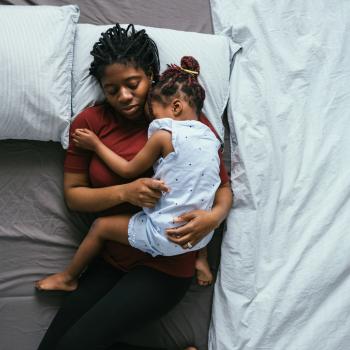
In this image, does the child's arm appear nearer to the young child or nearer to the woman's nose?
the young child

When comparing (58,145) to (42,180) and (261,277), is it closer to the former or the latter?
(42,180)

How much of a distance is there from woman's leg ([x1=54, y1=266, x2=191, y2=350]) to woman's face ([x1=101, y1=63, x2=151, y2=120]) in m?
0.45

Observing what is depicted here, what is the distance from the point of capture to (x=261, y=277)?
133 cm

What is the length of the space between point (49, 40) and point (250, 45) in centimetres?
66

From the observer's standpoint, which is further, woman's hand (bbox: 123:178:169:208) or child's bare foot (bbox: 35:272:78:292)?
child's bare foot (bbox: 35:272:78:292)

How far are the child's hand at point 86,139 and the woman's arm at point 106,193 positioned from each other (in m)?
0.09

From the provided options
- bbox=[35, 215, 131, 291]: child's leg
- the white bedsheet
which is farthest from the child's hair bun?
bbox=[35, 215, 131, 291]: child's leg

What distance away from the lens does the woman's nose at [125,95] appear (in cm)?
124

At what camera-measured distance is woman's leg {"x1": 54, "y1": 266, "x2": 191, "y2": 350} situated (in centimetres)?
120

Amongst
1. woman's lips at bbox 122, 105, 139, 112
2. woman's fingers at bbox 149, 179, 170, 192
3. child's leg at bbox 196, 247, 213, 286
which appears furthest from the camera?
child's leg at bbox 196, 247, 213, 286

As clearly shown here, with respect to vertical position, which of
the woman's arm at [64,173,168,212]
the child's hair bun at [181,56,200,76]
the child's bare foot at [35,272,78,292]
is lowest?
the child's bare foot at [35,272,78,292]

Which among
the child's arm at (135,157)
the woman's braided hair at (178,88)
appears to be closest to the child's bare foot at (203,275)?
the child's arm at (135,157)

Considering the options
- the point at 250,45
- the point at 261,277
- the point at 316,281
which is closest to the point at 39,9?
the point at 250,45

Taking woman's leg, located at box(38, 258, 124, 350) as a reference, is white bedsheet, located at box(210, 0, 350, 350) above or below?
above
